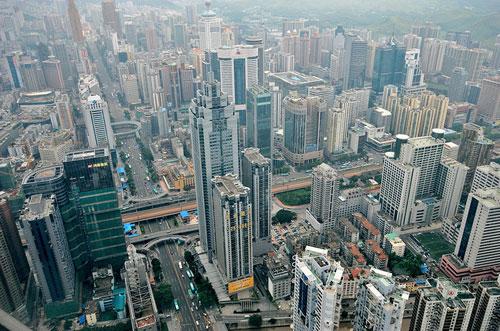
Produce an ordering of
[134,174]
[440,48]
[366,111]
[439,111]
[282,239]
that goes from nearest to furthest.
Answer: [282,239]
[134,174]
[439,111]
[366,111]
[440,48]

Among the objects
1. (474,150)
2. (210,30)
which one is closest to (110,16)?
(210,30)

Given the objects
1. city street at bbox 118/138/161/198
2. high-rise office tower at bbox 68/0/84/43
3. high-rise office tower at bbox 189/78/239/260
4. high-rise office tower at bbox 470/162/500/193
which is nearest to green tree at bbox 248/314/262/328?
high-rise office tower at bbox 189/78/239/260

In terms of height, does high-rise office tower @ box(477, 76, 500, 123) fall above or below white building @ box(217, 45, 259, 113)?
below

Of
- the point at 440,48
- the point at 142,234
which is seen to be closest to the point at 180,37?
the point at 440,48

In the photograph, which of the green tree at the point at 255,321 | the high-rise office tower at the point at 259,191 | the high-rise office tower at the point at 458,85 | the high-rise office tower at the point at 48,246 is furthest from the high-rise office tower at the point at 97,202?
the high-rise office tower at the point at 458,85

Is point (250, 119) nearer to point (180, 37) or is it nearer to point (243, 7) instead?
point (180, 37)

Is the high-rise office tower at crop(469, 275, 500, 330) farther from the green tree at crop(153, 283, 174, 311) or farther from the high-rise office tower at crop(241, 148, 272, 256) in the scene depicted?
the green tree at crop(153, 283, 174, 311)
